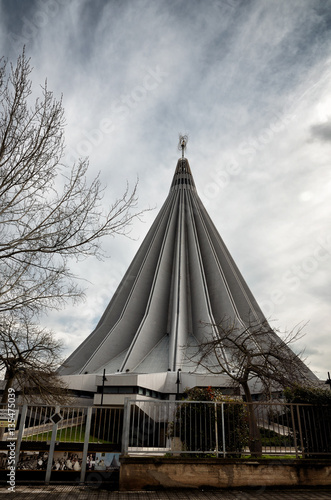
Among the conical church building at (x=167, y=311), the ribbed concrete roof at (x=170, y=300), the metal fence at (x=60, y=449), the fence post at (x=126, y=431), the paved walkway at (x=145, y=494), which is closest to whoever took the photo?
the paved walkway at (x=145, y=494)

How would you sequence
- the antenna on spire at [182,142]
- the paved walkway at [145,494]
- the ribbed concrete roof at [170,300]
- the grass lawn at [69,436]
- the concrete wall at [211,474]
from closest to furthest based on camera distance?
the paved walkway at [145,494]
the concrete wall at [211,474]
the grass lawn at [69,436]
the ribbed concrete roof at [170,300]
the antenna on spire at [182,142]

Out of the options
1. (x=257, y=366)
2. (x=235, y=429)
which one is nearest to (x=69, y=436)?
(x=235, y=429)

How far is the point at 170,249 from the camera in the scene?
136 feet

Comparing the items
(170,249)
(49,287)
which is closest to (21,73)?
(49,287)

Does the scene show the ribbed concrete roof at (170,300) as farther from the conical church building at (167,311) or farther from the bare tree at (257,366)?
the bare tree at (257,366)

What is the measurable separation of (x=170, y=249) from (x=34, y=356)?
28014mm

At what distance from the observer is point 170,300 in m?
37.1

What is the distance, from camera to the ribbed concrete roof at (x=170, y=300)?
29766mm

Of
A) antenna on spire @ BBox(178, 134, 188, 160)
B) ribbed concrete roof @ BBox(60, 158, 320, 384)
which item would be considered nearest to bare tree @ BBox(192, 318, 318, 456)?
ribbed concrete roof @ BBox(60, 158, 320, 384)

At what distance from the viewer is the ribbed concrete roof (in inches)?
1172

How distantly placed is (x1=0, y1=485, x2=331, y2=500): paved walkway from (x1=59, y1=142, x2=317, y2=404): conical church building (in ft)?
47.5

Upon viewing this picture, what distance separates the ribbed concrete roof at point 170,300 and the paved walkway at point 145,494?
20077 millimetres

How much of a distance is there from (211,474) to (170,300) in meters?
31.2

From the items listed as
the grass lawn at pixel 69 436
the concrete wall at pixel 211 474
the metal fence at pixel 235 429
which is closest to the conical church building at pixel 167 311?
the grass lawn at pixel 69 436
